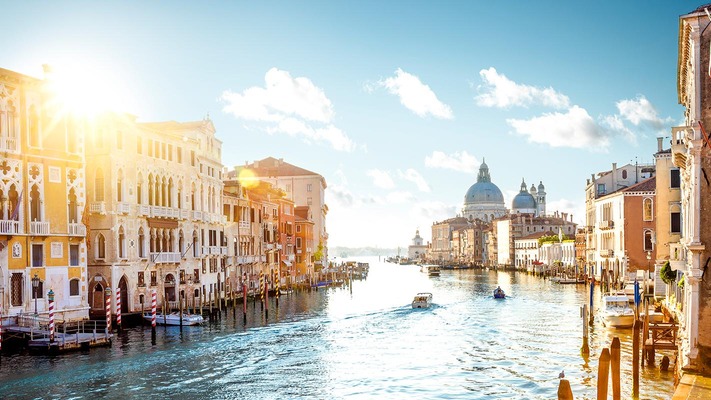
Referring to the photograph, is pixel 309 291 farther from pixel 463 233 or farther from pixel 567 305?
pixel 463 233

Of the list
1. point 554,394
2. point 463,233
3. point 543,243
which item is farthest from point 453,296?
point 463,233

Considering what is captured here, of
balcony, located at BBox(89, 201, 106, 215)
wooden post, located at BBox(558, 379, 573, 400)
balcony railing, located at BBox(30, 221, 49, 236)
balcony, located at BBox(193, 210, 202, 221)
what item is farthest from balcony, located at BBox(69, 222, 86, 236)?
wooden post, located at BBox(558, 379, 573, 400)

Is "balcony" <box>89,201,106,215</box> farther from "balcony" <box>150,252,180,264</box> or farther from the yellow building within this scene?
"balcony" <box>150,252,180,264</box>

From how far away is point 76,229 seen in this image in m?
28.0

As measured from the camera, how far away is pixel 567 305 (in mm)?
41188

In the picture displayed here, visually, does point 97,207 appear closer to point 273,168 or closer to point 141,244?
point 141,244

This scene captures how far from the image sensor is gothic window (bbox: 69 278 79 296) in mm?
27938

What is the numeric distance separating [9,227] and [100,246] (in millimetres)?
6404

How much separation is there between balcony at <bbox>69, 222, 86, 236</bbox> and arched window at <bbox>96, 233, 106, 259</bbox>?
2.72 metres

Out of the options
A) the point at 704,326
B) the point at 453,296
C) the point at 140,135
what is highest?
the point at 140,135

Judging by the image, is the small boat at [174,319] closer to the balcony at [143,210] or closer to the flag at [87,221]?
the flag at [87,221]

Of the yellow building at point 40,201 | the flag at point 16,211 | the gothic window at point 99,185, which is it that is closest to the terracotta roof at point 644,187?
the gothic window at point 99,185

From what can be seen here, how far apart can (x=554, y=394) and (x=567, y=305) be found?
23.8 m

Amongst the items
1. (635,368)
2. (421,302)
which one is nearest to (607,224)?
(421,302)
